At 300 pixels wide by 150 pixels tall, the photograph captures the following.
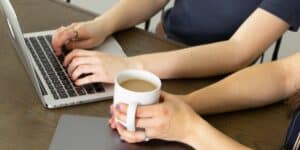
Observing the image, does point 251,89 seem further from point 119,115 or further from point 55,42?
point 55,42

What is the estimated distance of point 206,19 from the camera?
1556mm

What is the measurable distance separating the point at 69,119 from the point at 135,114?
0.52ft

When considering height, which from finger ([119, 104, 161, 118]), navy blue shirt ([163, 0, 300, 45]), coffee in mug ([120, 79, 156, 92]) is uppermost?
coffee in mug ([120, 79, 156, 92])

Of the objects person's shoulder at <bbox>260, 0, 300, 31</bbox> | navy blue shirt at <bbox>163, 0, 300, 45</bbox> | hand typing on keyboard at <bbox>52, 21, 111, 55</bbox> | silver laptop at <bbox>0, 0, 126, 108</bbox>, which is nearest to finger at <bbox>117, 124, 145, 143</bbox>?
silver laptop at <bbox>0, 0, 126, 108</bbox>

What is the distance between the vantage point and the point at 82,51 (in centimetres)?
117

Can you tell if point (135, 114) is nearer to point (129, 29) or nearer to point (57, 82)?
point (57, 82)

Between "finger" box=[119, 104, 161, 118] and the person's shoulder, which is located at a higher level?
the person's shoulder

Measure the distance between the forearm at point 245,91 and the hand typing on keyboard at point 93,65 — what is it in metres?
0.17

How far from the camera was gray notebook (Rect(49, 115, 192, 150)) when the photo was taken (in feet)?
3.04

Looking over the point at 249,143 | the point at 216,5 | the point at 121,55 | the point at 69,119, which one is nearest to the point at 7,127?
the point at 69,119

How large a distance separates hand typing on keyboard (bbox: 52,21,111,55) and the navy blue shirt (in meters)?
0.35

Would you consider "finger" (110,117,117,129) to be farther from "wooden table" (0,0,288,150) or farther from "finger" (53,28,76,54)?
"finger" (53,28,76,54)

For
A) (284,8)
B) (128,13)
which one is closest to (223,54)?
(284,8)

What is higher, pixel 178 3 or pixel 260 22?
pixel 260 22
